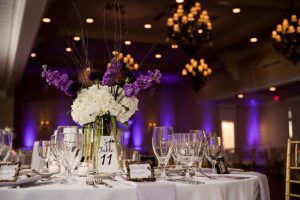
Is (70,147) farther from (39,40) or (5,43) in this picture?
(39,40)

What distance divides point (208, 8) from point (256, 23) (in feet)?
5.65

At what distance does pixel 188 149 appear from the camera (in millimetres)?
2008

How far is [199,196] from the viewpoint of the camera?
175 centimetres

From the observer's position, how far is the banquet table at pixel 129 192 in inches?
63.3

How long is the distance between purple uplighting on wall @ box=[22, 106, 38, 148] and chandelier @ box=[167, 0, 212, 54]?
928 centimetres

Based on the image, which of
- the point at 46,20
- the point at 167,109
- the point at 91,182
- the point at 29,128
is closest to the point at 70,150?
the point at 91,182

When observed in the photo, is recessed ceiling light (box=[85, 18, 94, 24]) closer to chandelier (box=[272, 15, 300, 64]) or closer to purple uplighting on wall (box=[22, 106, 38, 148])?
chandelier (box=[272, 15, 300, 64])

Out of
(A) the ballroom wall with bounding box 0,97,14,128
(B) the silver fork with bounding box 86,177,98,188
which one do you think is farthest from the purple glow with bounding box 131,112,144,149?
(B) the silver fork with bounding box 86,177,98,188

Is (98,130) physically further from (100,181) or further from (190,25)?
(190,25)

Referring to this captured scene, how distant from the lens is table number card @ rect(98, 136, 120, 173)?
2.12 meters

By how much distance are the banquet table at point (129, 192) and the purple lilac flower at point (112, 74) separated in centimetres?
52

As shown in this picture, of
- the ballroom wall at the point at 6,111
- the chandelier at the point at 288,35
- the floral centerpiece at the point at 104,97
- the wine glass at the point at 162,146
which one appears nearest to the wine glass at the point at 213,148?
the wine glass at the point at 162,146

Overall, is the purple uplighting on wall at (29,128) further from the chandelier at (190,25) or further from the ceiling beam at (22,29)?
the chandelier at (190,25)

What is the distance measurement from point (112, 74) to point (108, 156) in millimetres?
424
